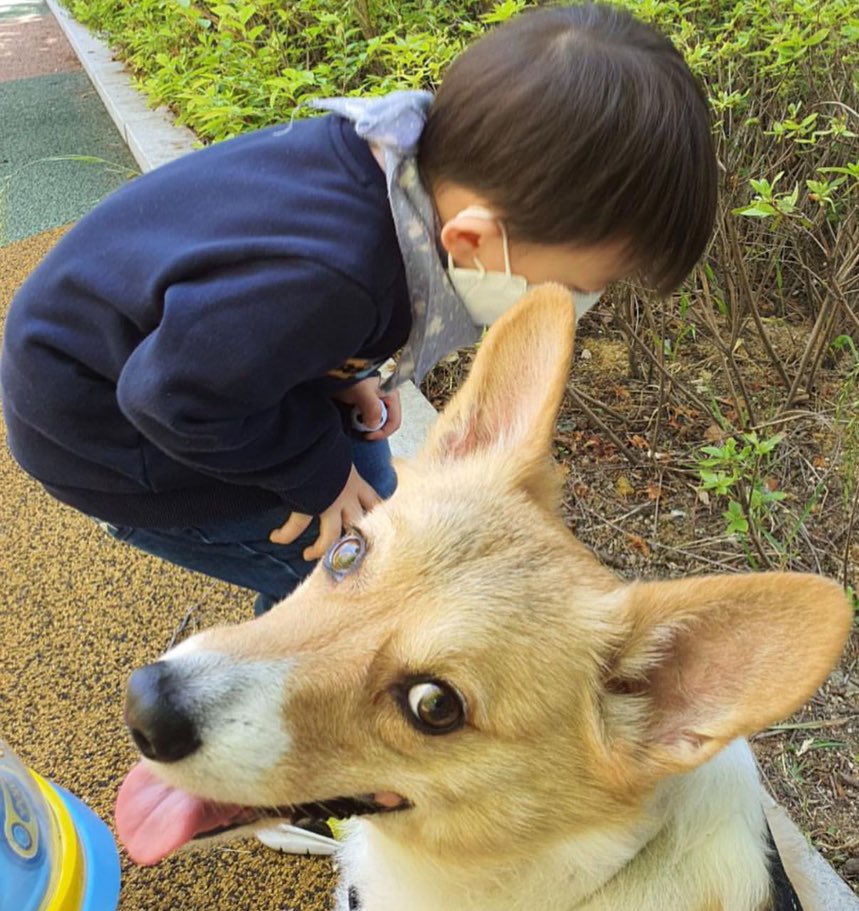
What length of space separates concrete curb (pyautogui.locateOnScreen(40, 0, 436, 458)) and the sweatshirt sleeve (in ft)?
4.31

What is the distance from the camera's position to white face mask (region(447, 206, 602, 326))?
183 centimetres

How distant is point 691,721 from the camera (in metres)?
1.39

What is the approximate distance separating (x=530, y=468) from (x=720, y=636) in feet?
1.68

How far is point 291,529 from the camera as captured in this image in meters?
2.03

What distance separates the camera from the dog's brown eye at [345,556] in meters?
1.60

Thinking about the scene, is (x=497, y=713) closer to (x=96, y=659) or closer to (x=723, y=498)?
(x=96, y=659)

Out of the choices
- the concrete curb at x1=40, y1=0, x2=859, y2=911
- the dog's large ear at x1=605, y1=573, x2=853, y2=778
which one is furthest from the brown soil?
the dog's large ear at x1=605, y1=573, x2=853, y2=778

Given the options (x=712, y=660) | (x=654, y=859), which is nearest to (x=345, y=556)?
(x=712, y=660)

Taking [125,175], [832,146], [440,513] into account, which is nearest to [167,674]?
[440,513]

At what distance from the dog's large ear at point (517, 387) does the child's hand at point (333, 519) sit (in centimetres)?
27

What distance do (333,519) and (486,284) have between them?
68 centimetres

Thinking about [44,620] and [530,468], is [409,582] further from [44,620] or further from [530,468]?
[44,620]

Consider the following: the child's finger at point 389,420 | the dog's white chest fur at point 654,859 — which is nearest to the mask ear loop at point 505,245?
the child's finger at point 389,420

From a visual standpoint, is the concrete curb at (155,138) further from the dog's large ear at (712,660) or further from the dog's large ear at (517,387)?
the dog's large ear at (517,387)
